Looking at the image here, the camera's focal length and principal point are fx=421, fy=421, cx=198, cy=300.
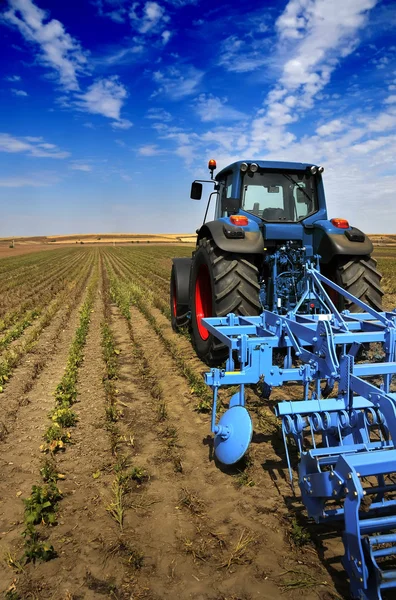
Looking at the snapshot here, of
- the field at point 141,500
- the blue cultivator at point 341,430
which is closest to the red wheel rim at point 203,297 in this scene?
the field at point 141,500

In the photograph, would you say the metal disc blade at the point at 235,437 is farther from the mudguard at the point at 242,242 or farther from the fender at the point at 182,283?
the fender at the point at 182,283

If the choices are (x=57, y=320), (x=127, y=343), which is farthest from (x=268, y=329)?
(x=57, y=320)

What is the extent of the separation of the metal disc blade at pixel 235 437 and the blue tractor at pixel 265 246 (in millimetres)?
1736

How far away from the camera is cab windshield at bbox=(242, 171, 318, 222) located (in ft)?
17.4

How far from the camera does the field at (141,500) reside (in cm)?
195

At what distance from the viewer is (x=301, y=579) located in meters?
1.93

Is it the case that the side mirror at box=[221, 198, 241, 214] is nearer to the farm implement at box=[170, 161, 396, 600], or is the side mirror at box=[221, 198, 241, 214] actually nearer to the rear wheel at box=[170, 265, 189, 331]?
the farm implement at box=[170, 161, 396, 600]

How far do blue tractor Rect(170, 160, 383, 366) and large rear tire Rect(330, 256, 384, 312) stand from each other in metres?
0.01

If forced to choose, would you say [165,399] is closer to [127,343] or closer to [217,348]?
[217,348]

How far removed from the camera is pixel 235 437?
2.64 metres

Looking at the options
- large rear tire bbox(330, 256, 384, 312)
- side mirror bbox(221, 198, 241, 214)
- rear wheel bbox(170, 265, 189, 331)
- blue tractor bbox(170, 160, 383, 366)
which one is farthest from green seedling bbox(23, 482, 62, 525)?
rear wheel bbox(170, 265, 189, 331)

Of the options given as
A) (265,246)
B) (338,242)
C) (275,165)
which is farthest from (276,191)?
(338,242)

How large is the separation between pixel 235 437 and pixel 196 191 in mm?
4403

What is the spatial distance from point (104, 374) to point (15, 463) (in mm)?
1996
